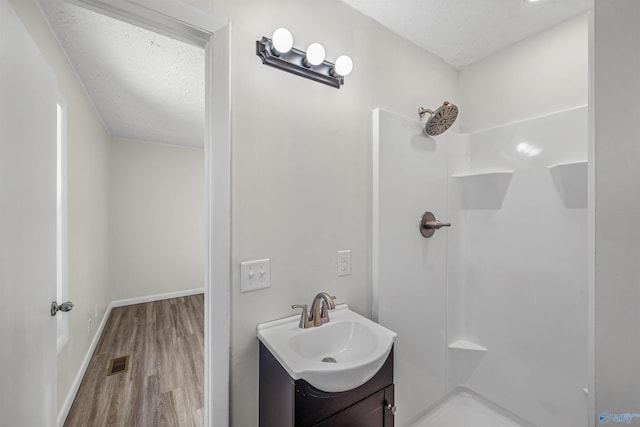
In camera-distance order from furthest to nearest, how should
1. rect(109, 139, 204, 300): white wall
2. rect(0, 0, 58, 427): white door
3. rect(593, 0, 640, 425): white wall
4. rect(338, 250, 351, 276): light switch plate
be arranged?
rect(109, 139, 204, 300): white wall
rect(338, 250, 351, 276): light switch plate
rect(0, 0, 58, 427): white door
rect(593, 0, 640, 425): white wall

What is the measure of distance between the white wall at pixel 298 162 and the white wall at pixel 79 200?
1.07 meters

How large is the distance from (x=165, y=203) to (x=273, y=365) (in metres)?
3.73

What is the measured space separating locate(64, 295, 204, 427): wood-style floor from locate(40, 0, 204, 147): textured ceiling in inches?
93.7

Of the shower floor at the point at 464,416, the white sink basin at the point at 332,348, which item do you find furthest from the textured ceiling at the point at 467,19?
the shower floor at the point at 464,416

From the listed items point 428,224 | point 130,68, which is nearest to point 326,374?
point 428,224

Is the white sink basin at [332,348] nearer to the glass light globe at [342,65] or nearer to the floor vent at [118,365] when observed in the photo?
the glass light globe at [342,65]

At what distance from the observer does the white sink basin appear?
0.83m

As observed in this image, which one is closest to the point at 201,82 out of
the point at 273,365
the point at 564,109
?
the point at 273,365

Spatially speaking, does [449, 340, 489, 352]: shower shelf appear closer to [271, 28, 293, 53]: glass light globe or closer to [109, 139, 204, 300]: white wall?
[271, 28, 293, 53]: glass light globe

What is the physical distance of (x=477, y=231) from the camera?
1810 mm

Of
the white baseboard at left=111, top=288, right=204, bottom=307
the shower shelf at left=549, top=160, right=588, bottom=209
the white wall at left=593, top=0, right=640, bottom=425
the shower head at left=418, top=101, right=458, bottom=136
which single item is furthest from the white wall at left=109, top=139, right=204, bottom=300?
the white wall at left=593, top=0, right=640, bottom=425

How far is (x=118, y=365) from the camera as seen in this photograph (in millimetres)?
2244

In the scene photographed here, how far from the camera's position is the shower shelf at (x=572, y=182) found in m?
1.36

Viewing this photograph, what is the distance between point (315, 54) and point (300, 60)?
8 centimetres
